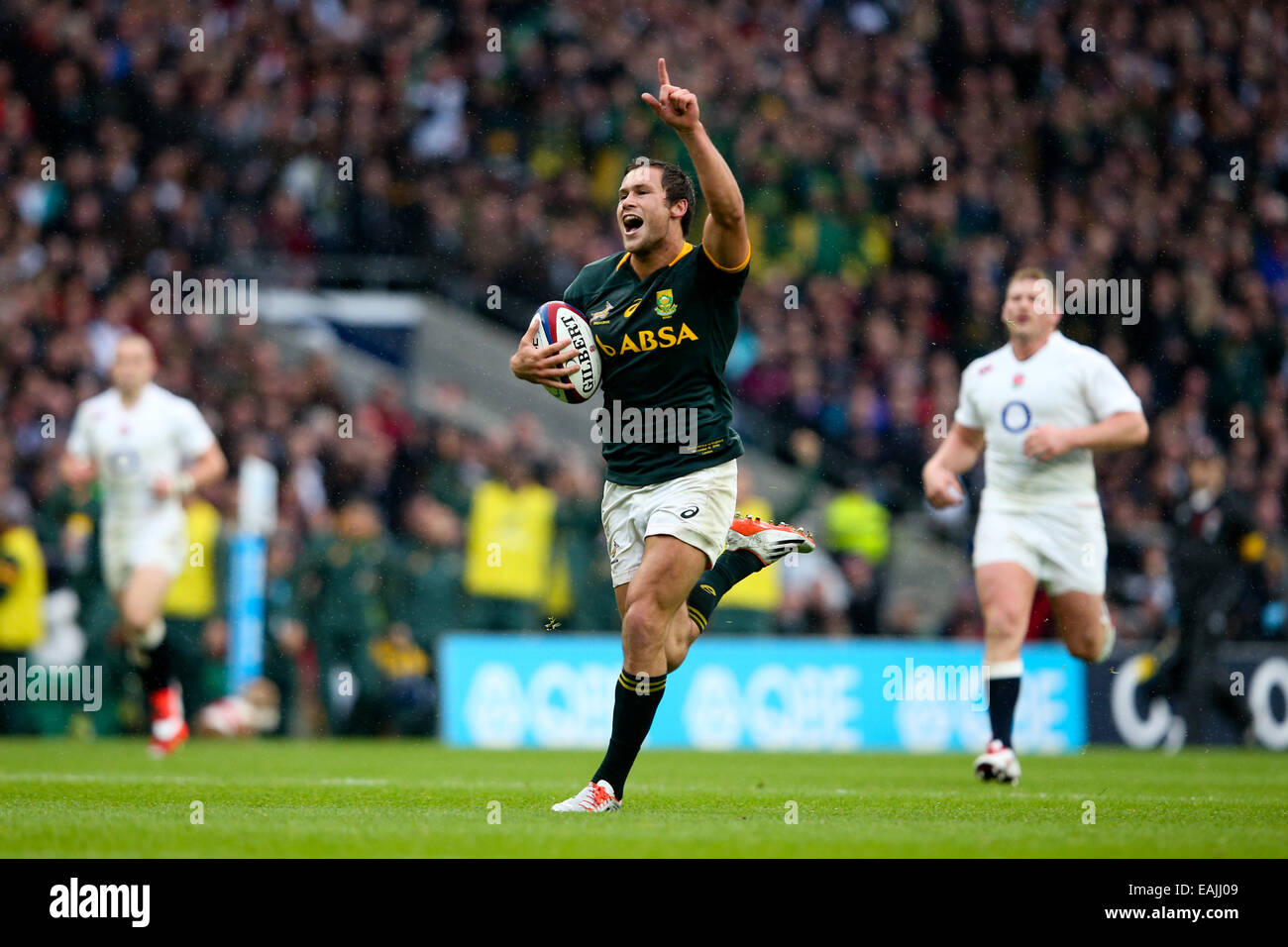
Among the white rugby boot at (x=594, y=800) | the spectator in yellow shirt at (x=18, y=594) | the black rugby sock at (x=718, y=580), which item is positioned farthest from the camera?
the spectator in yellow shirt at (x=18, y=594)

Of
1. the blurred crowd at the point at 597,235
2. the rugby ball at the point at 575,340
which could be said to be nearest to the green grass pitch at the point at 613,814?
the rugby ball at the point at 575,340

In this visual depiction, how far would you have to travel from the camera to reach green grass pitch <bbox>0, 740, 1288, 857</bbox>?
5578 mm

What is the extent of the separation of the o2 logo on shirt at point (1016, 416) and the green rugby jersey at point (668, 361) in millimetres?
2851

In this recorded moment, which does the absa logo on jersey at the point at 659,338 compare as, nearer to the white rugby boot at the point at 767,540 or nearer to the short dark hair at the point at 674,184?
the short dark hair at the point at 674,184

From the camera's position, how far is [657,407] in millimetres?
7195

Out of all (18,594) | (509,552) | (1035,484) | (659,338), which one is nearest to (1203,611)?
(509,552)

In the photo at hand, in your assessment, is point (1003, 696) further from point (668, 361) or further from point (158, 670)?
point (158, 670)

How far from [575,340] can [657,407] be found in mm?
459

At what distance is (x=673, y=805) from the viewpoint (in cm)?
737

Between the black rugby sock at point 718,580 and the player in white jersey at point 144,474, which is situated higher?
the player in white jersey at point 144,474

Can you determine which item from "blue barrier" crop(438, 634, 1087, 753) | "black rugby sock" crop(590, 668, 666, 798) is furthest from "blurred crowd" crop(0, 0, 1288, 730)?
"black rugby sock" crop(590, 668, 666, 798)

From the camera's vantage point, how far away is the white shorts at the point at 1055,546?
9.47 meters

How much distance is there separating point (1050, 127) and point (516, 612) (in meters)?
11.8
